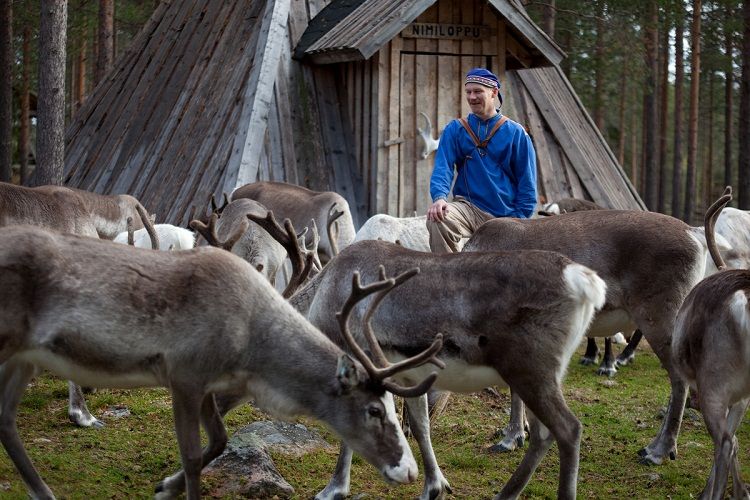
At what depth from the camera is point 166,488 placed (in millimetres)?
6066

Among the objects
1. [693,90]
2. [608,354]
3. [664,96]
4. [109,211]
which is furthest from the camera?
[664,96]

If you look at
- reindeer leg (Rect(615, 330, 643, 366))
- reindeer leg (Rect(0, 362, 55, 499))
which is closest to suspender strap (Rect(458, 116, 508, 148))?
reindeer leg (Rect(615, 330, 643, 366))

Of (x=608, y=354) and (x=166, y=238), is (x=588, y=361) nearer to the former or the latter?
(x=608, y=354)

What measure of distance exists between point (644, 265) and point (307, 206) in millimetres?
5010

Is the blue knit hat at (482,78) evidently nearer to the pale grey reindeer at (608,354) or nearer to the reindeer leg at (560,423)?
the pale grey reindeer at (608,354)

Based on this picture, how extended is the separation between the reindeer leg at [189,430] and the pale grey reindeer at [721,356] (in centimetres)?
289

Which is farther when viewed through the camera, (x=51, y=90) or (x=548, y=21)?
(x=548, y=21)

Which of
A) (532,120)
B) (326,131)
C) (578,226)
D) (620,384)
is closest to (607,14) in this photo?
(532,120)

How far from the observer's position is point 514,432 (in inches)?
307

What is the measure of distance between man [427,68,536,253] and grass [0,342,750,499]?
169cm

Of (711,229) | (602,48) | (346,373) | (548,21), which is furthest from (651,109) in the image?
(346,373)

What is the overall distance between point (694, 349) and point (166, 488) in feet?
10.7

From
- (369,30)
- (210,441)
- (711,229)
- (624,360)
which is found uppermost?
(369,30)

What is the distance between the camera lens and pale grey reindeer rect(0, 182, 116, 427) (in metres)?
9.30
